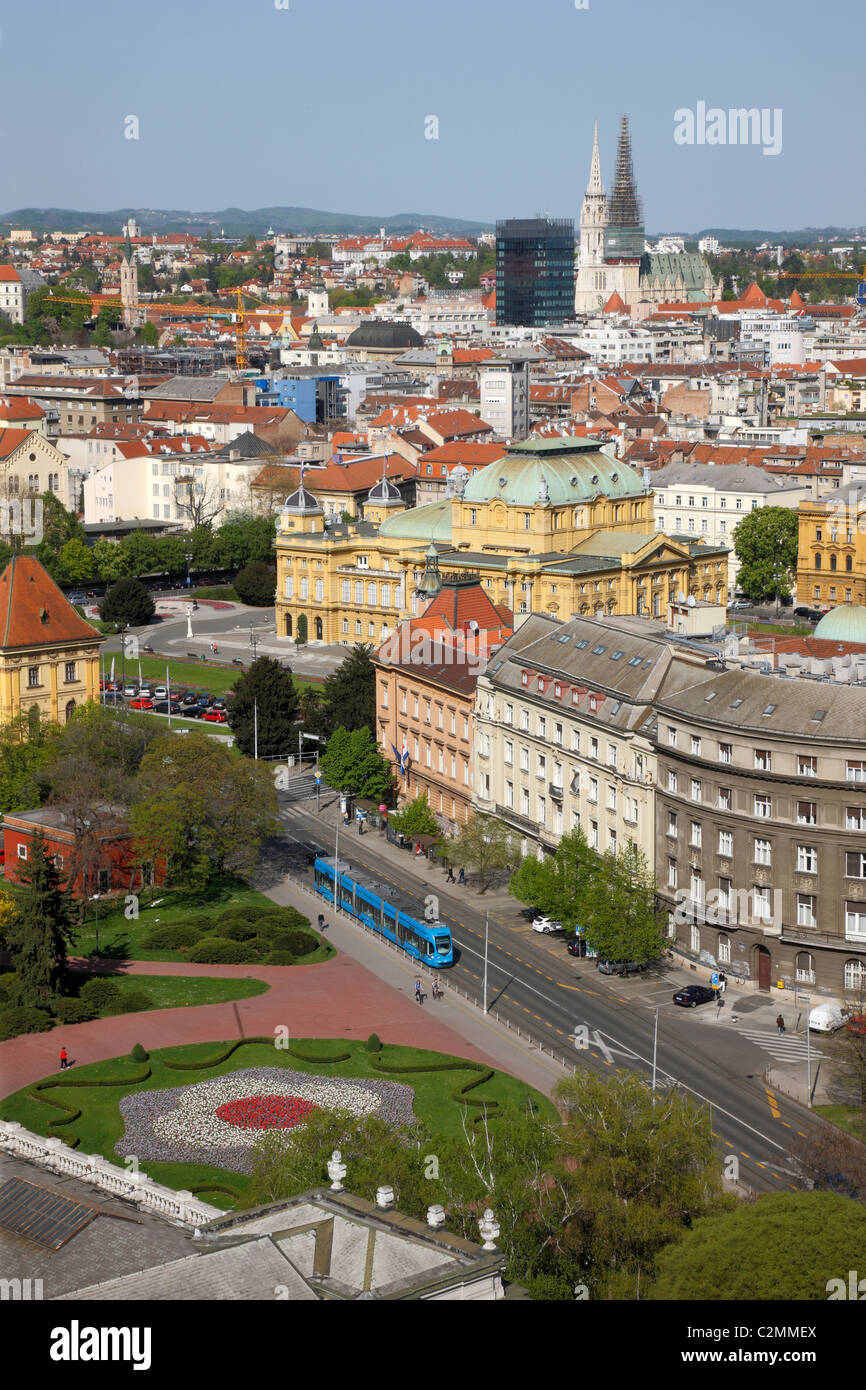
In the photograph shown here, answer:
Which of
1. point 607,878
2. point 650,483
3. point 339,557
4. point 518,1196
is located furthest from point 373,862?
point 650,483

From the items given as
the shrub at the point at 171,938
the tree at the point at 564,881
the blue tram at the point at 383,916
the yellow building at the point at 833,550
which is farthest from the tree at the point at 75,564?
the tree at the point at 564,881

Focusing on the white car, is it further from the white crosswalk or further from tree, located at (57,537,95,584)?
tree, located at (57,537,95,584)

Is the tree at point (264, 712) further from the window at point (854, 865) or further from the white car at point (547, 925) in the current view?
the window at point (854, 865)

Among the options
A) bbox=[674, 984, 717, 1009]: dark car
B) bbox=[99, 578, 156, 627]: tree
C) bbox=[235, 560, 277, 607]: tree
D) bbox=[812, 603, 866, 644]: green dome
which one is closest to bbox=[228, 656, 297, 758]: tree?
bbox=[812, 603, 866, 644]: green dome

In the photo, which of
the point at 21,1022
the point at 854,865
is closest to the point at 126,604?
the point at 21,1022

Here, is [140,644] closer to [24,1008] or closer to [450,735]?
[450,735]

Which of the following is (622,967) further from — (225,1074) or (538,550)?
(538,550)
